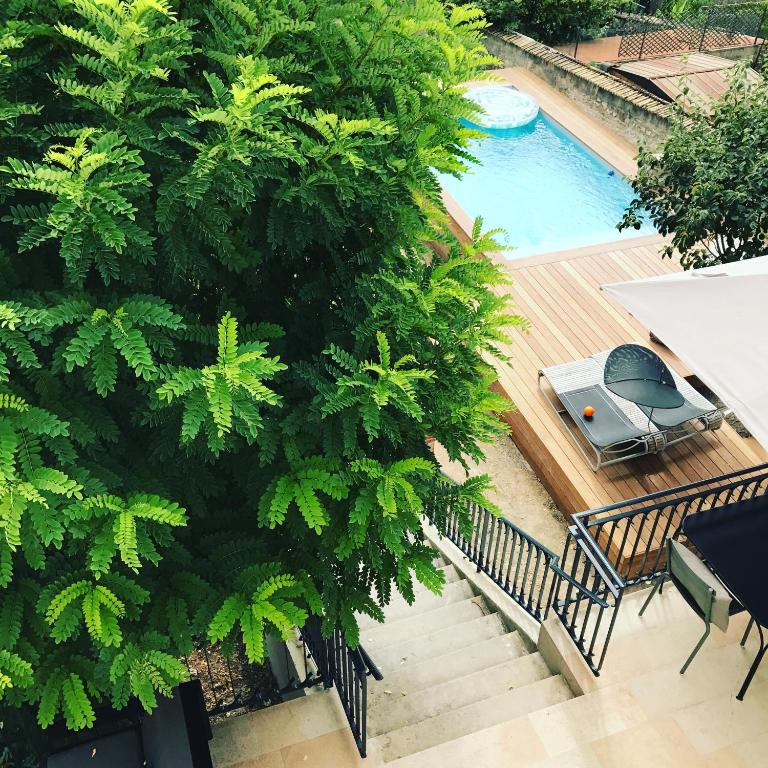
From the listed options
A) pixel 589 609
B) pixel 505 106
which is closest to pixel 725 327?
pixel 589 609

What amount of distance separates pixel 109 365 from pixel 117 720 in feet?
9.45

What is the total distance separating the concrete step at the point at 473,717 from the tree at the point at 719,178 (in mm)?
4717

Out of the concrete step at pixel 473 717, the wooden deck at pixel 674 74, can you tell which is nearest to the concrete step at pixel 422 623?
the concrete step at pixel 473 717

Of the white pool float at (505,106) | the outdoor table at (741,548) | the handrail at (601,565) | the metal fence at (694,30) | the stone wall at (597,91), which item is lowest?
the handrail at (601,565)

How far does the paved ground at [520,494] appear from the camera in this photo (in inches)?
304

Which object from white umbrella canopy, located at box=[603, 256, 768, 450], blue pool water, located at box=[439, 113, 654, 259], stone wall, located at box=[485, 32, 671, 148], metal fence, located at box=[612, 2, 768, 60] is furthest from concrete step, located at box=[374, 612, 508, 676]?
metal fence, located at box=[612, 2, 768, 60]

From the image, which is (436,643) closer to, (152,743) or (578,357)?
(152,743)

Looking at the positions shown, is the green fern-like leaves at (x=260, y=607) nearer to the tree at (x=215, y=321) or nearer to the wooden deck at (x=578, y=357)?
the tree at (x=215, y=321)

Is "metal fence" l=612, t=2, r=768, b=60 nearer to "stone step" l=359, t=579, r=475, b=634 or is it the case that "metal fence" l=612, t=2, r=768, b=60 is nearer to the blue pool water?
the blue pool water

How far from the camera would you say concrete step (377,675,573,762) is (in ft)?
15.9

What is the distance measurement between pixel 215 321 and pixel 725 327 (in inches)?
132

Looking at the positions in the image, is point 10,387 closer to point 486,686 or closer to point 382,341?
point 382,341

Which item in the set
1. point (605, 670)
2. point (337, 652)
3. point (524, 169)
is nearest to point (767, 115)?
point (605, 670)

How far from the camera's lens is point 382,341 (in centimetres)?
308
